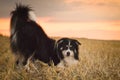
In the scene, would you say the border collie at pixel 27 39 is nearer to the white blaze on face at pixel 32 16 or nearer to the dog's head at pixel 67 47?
the white blaze on face at pixel 32 16

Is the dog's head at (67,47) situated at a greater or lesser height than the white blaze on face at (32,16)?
lesser

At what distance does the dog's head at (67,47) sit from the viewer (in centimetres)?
322

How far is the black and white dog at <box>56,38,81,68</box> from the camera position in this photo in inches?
127

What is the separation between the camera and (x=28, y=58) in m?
3.35

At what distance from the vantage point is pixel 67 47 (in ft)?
10.5

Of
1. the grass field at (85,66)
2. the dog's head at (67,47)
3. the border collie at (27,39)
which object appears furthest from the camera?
the border collie at (27,39)

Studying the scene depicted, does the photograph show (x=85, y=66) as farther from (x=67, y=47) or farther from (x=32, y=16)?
(x=32, y=16)

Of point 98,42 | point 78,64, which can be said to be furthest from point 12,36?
point 98,42

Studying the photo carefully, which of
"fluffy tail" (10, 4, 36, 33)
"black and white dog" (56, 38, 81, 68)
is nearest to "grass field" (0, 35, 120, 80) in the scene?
"black and white dog" (56, 38, 81, 68)

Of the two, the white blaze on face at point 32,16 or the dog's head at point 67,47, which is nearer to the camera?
the dog's head at point 67,47

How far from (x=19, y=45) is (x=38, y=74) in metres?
0.52

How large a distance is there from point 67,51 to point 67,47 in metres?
0.04

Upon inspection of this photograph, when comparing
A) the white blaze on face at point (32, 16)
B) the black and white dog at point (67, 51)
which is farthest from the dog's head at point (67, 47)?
the white blaze on face at point (32, 16)

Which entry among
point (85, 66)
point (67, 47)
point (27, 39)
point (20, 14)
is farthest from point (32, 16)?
point (85, 66)
